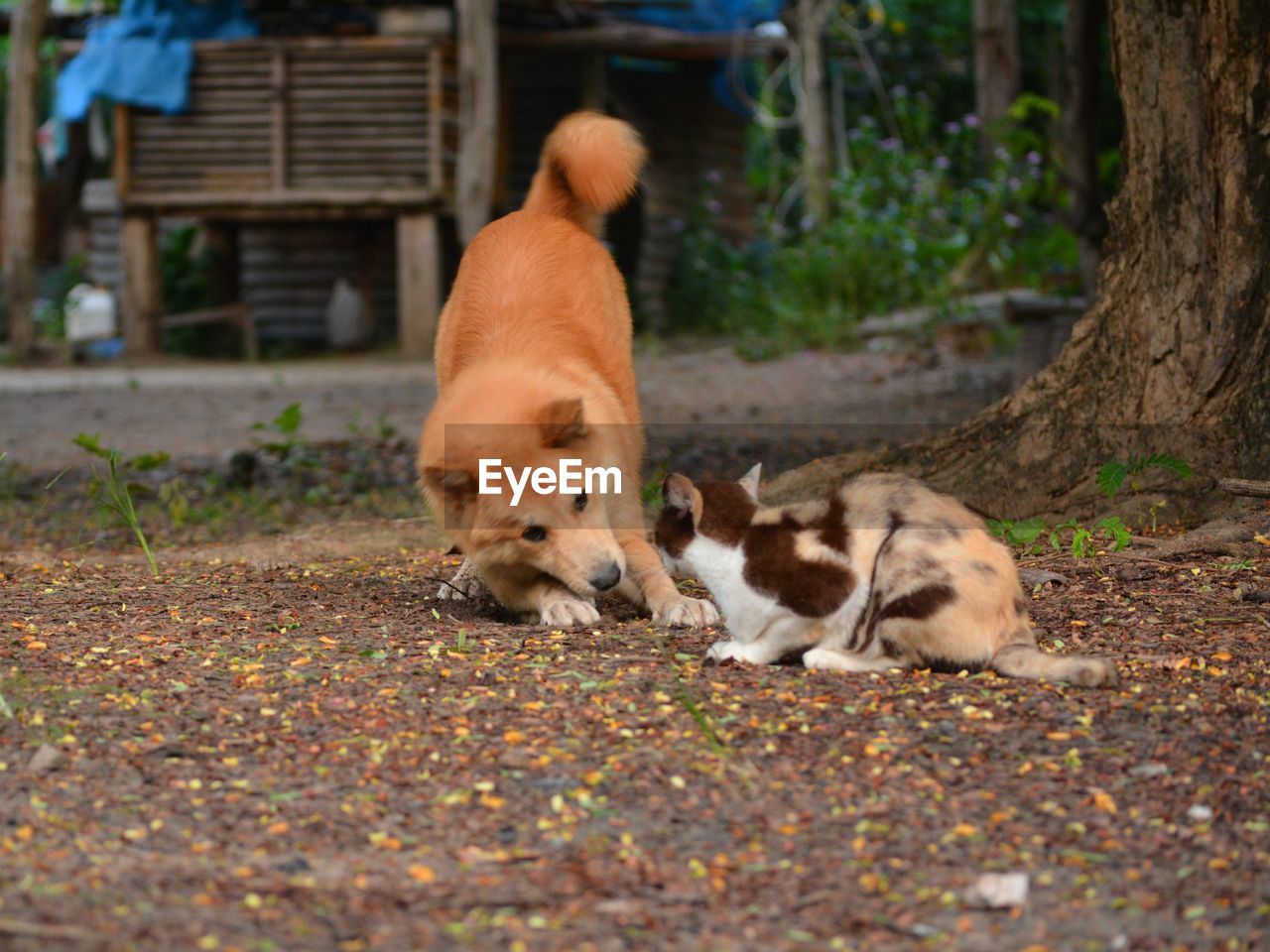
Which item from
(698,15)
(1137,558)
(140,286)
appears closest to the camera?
(1137,558)

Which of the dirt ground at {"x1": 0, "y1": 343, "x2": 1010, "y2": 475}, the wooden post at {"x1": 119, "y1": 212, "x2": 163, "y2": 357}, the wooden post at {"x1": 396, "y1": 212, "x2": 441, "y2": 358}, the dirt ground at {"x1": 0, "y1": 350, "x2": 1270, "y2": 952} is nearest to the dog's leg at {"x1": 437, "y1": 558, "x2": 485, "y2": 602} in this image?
the dirt ground at {"x1": 0, "y1": 350, "x2": 1270, "y2": 952}

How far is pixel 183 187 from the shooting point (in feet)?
56.1

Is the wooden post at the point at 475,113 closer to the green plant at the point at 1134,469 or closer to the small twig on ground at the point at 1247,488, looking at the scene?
the green plant at the point at 1134,469

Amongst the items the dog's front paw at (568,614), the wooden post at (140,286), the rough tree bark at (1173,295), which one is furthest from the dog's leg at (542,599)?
the wooden post at (140,286)

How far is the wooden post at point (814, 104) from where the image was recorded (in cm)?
1883

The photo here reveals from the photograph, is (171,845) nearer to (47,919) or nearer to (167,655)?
(47,919)

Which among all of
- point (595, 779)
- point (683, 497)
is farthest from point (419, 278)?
point (595, 779)

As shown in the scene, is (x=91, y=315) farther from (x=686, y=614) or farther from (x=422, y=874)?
(x=422, y=874)

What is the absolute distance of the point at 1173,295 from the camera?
18.9ft

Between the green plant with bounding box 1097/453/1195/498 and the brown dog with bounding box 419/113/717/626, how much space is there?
171 cm

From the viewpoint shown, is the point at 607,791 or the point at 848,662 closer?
the point at 607,791

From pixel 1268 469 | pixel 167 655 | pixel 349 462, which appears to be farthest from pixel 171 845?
pixel 349 462

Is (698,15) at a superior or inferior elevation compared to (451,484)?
superior

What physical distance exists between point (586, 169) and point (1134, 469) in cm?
241
